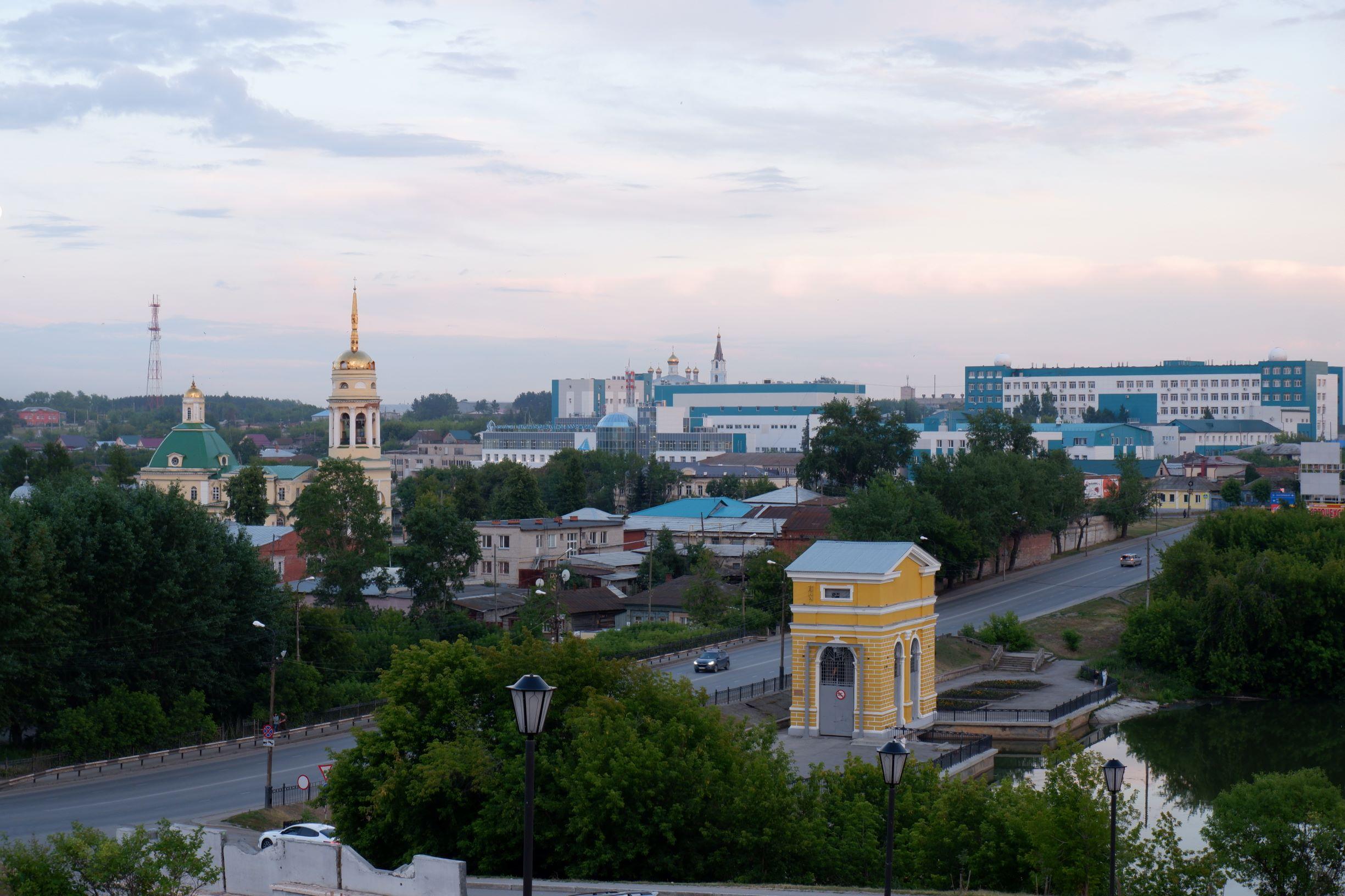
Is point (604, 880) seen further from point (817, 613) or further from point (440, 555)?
point (440, 555)

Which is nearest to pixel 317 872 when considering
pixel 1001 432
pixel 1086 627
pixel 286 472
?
pixel 1086 627

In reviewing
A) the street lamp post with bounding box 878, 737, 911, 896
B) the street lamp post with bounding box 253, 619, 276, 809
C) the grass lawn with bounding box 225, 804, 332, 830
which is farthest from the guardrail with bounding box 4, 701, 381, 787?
the street lamp post with bounding box 878, 737, 911, 896

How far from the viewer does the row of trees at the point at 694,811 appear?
22109 mm

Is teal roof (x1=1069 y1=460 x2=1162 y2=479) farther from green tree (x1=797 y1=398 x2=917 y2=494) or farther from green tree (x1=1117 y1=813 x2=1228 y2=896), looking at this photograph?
green tree (x1=1117 y1=813 x2=1228 y2=896)

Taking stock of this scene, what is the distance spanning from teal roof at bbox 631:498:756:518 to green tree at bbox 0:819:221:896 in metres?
72.5

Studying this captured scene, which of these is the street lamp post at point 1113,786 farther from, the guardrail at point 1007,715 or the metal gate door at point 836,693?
the guardrail at point 1007,715

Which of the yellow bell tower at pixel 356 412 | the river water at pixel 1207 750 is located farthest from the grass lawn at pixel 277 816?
the yellow bell tower at pixel 356 412

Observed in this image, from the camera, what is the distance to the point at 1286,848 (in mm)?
22812

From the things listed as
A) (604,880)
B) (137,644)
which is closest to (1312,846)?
(604,880)

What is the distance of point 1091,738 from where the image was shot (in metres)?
45.3

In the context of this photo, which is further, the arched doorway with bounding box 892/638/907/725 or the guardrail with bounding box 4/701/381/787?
the arched doorway with bounding box 892/638/907/725

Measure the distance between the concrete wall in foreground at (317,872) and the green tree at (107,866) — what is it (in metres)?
0.78

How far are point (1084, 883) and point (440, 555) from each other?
37121mm

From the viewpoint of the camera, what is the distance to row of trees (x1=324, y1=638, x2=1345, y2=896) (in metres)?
22.1
